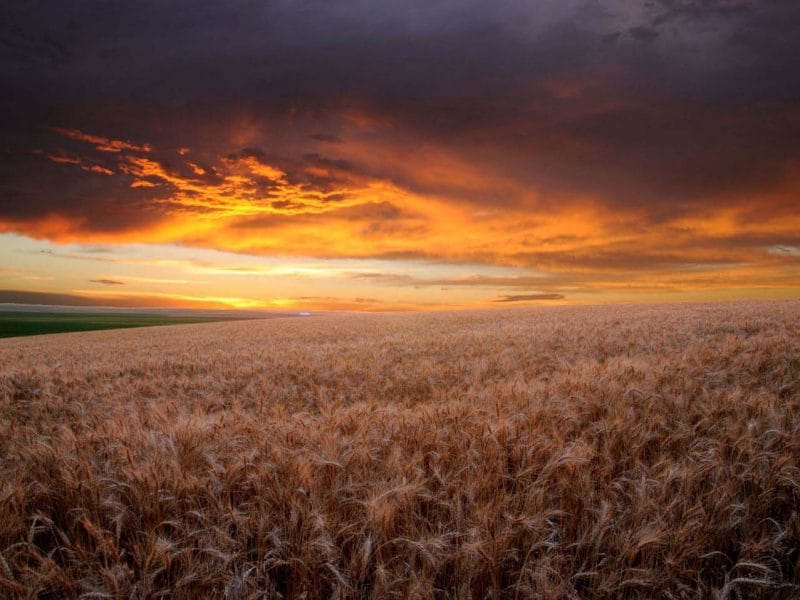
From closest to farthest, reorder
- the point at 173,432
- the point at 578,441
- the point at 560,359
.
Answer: the point at 578,441
the point at 173,432
the point at 560,359

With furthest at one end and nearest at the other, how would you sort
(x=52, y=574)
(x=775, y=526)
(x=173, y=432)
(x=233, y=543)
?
(x=173, y=432) → (x=775, y=526) → (x=233, y=543) → (x=52, y=574)

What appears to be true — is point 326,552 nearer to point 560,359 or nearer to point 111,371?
point 560,359

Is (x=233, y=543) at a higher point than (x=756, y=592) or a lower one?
higher

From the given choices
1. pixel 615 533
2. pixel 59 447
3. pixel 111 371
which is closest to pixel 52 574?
pixel 59 447

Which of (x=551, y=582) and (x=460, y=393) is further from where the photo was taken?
(x=460, y=393)

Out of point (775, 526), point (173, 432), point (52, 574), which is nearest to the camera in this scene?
point (52, 574)

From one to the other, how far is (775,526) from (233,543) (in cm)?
318

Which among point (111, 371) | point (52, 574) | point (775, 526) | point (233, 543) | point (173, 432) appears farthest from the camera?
point (111, 371)

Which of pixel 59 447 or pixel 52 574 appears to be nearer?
pixel 52 574

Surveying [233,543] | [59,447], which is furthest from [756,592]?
[59,447]

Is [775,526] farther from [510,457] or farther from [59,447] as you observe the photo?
[59,447]

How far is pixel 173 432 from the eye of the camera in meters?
3.60

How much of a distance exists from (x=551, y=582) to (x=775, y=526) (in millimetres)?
1638

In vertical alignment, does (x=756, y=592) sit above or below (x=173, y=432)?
below
